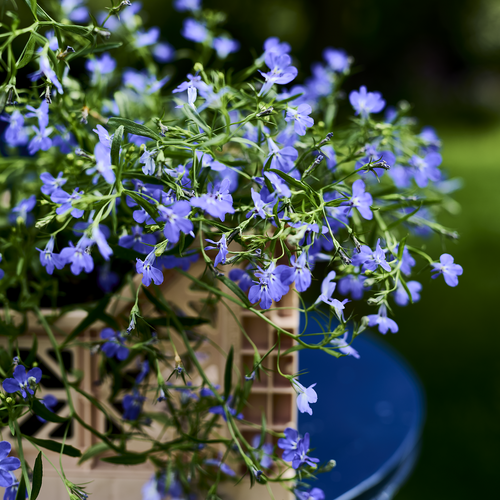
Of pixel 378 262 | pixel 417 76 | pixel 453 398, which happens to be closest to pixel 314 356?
pixel 378 262

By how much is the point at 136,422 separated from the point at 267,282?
0.75 ft

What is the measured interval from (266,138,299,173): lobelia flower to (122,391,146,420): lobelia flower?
0.28m

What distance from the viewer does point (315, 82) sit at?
2.46 feet

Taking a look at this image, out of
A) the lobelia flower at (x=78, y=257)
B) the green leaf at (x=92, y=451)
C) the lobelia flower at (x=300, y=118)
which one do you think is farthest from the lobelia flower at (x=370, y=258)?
the green leaf at (x=92, y=451)

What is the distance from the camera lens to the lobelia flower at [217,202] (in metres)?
0.40

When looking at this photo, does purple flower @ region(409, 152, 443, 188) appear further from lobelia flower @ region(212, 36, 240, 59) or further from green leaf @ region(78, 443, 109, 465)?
green leaf @ region(78, 443, 109, 465)

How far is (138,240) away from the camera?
0.51 metres

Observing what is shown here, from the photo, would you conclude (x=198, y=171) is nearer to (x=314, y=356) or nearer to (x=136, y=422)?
(x=136, y=422)

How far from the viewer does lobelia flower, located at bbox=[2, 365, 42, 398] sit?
18.5 inches

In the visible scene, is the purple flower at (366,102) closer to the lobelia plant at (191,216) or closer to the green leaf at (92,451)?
the lobelia plant at (191,216)

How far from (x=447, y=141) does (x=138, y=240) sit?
13.5 feet

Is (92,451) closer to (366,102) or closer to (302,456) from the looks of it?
(302,456)

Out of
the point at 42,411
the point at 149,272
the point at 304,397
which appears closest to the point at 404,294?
the point at 304,397

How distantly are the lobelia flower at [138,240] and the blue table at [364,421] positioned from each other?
0.43m
